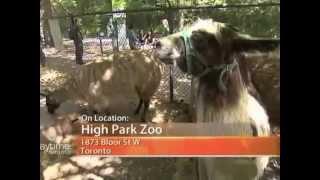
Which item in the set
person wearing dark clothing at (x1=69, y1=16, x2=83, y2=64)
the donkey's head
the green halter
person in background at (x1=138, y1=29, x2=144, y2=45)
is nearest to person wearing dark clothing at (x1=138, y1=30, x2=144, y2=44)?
person in background at (x1=138, y1=29, x2=144, y2=45)

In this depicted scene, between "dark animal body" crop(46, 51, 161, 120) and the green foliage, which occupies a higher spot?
the green foliage

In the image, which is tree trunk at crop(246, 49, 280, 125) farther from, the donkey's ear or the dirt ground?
the dirt ground

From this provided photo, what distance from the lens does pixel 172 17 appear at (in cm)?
402

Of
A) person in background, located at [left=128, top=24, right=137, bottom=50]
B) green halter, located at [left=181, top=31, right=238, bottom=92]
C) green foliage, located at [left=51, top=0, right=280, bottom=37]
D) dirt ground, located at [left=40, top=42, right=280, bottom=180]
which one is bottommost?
dirt ground, located at [left=40, top=42, right=280, bottom=180]

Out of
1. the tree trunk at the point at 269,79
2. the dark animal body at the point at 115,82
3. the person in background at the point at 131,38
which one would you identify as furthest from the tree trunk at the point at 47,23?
the tree trunk at the point at 269,79

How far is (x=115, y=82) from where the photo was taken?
13.3 ft

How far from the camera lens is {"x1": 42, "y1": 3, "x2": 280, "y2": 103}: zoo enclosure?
4.00m

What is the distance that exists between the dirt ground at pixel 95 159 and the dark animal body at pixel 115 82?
2.5 inches

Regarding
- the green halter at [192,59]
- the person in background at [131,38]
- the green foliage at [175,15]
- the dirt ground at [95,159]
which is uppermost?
the green foliage at [175,15]

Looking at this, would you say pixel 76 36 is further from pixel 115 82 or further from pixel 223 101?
pixel 223 101

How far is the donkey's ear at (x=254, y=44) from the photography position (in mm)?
4004

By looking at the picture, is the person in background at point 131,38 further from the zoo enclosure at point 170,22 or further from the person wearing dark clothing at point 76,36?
the person wearing dark clothing at point 76,36
